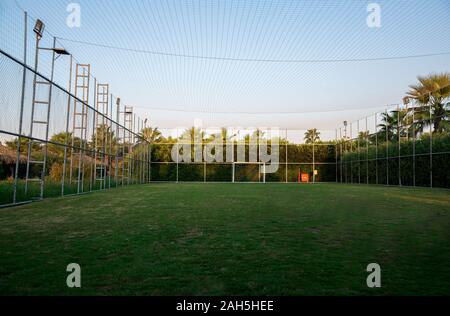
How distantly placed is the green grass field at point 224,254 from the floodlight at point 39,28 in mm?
5154

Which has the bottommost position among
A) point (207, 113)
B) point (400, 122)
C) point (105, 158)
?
point (105, 158)

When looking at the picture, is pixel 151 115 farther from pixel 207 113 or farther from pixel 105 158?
pixel 105 158

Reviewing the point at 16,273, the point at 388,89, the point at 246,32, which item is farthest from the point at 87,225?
the point at 388,89

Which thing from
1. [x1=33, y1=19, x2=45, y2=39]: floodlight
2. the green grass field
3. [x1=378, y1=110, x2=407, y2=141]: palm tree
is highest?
[x1=33, y1=19, x2=45, y2=39]: floodlight

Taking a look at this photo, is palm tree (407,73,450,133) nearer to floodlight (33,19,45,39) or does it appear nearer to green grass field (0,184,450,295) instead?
green grass field (0,184,450,295)

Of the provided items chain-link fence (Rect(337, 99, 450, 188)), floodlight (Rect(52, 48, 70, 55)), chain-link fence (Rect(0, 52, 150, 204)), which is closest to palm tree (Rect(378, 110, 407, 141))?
chain-link fence (Rect(337, 99, 450, 188))

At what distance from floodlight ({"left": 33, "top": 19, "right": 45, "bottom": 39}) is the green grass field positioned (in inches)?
203

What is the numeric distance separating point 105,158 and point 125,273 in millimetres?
13541

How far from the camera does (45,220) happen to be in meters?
5.48

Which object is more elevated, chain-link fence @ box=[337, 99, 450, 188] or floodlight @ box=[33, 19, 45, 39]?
floodlight @ box=[33, 19, 45, 39]

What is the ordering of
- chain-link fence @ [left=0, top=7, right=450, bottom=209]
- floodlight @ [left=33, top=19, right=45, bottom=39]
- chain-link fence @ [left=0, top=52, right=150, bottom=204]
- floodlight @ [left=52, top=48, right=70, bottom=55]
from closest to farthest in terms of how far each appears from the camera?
chain-link fence @ [left=0, top=52, right=150, bottom=204] < chain-link fence @ [left=0, top=7, right=450, bottom=209] < floodlight @ [left=33, top=19, right=45, bottom=39] < floodlight @ [left=52, top=48, right=70, bottom=55]

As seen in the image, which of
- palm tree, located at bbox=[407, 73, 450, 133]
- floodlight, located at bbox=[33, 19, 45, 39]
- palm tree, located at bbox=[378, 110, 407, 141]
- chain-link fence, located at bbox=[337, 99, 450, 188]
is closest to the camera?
floodlight, located at bbox=[33, 19, 45, 39]

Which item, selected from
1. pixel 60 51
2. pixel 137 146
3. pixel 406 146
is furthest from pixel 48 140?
pixel 406 146

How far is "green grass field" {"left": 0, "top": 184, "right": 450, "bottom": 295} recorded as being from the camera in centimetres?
234
